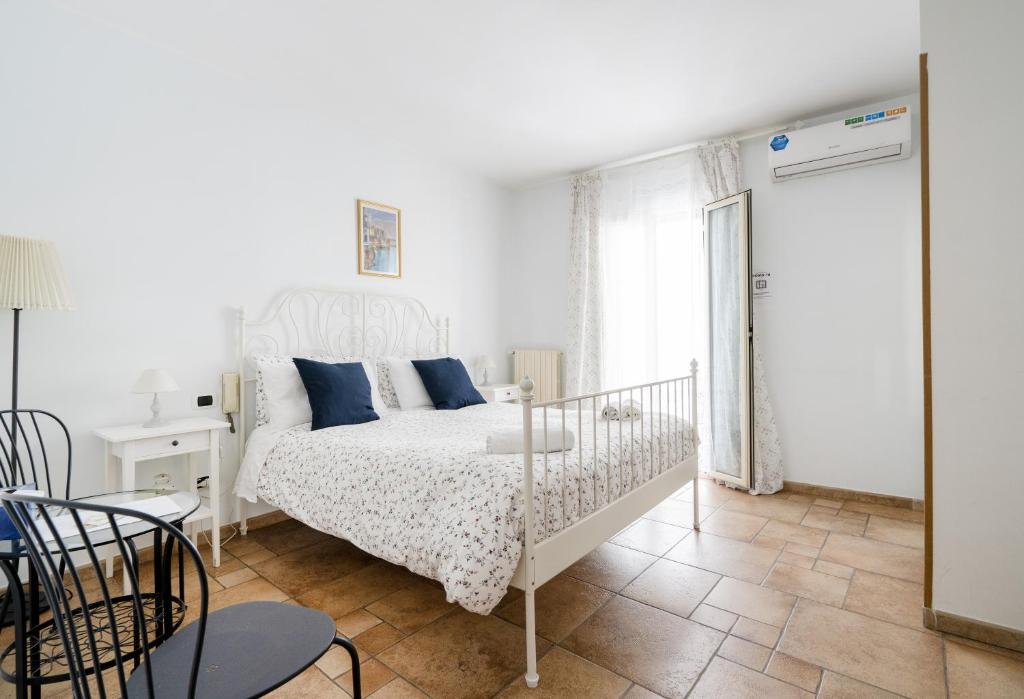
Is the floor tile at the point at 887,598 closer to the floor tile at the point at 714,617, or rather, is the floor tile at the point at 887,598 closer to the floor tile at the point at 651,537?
the floor tile at the point at 714,617

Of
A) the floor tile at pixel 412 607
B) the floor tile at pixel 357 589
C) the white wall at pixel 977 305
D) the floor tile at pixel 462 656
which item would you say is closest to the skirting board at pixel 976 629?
the white wall at pixel 977 305

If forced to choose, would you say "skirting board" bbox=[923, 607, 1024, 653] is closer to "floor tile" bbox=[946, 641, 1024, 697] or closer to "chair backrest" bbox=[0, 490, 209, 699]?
"floor tile" bbox=[946, 641, 1024, 697]

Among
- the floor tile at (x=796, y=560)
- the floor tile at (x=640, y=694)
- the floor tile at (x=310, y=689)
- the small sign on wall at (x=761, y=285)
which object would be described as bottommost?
the floor tile at (x=310, y=689)

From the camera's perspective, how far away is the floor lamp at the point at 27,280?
2.05m

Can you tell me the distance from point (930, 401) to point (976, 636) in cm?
90

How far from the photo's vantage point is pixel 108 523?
5.09 ft

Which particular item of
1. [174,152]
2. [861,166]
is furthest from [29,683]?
[861,166]

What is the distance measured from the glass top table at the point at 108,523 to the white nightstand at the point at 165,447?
35 cm

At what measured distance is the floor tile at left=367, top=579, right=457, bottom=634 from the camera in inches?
83.5

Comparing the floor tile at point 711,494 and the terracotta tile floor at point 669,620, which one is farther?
the floor tile at point 711,494

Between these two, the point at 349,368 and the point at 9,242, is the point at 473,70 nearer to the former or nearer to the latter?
the point at 349,368

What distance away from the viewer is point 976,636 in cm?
191

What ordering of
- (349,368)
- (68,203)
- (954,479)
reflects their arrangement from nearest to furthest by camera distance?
1. (954,479)
2. (68,203)
3. (349,368)

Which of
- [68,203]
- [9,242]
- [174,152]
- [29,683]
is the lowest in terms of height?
[29,683]
